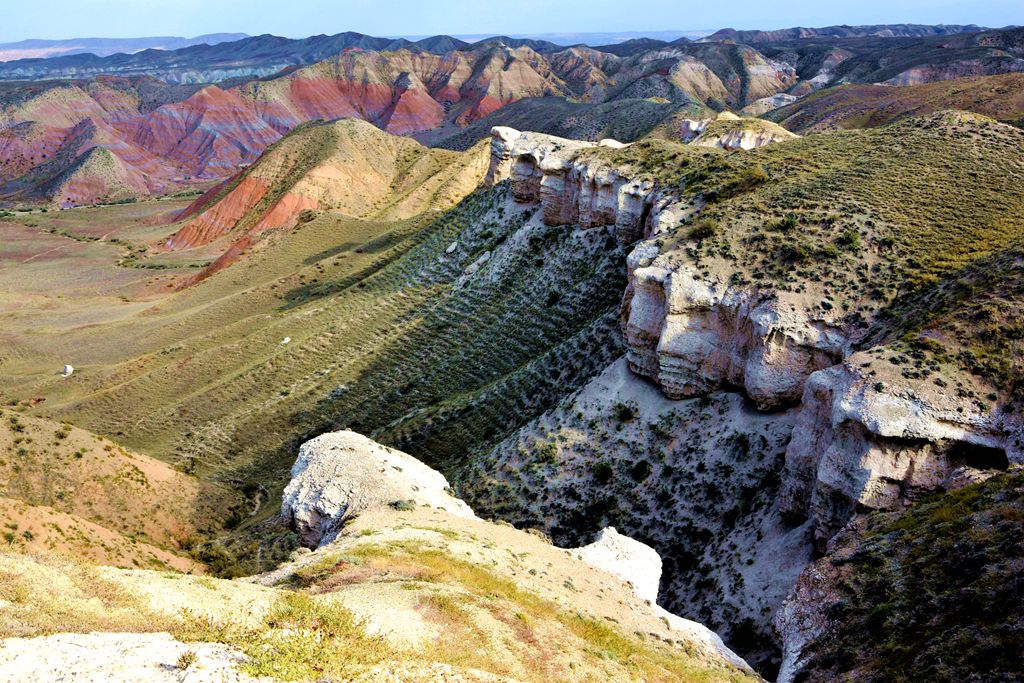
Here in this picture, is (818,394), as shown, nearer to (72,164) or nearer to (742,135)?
(742,135)

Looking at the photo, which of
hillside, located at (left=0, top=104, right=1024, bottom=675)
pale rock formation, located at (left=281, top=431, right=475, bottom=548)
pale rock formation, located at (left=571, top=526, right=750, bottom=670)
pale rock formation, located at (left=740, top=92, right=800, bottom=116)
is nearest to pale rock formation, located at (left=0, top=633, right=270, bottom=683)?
pale rock formation, located at (left=281, top=431, right=475, bottom=548)

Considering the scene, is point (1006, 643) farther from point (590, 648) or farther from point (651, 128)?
point (651, 128)

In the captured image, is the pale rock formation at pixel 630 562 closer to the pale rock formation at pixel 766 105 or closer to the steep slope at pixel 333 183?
the steep slope at pixel 333 183

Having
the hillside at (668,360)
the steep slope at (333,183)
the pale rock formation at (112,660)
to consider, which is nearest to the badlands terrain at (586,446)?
the pale rock formation at (112,660)

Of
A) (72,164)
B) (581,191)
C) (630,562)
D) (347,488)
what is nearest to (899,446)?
(630,562)

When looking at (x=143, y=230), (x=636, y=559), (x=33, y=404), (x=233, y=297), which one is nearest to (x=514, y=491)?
(x=636, y=559)
